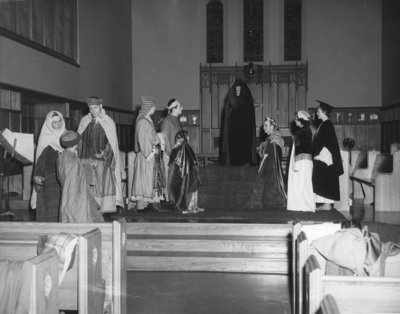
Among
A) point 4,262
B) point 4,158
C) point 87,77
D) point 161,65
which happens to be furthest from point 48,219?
point 161,65

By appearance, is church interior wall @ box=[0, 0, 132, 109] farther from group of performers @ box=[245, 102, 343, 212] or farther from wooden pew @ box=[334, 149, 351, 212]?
wooden pew @ box=[334, 149, 351, 212]

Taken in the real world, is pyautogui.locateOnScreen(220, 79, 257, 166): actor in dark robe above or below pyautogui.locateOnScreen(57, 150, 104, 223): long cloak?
above

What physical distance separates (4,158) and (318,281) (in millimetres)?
5118

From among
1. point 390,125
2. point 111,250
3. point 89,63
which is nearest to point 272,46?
point 390,125

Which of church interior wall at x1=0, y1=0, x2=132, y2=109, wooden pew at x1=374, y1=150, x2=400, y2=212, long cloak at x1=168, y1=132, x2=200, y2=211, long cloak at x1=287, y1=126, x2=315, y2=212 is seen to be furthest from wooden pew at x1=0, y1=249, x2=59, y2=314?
wooden pew at x1=374, y1=150, x2=400, y2=212

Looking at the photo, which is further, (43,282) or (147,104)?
(147,104)

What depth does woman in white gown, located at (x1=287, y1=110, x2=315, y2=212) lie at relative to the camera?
613cm

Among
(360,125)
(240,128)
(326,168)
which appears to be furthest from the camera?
(360,125)

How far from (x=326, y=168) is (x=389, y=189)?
1206 millimetres

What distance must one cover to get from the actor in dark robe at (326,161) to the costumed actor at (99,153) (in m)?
2.67

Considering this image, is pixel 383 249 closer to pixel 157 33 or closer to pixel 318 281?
pixel 318 281

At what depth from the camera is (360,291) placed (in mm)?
1866

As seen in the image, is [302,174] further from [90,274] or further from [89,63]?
[89,63]

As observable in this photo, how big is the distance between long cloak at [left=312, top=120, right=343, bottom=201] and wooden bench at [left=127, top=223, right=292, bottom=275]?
60.7 inches
